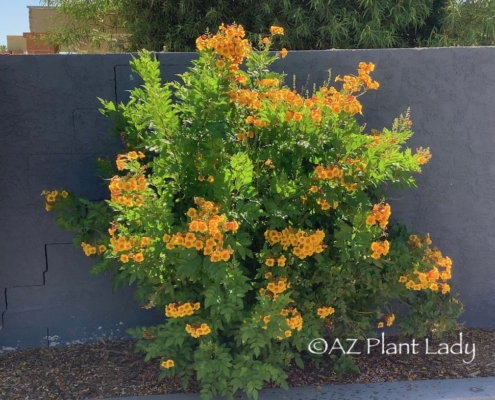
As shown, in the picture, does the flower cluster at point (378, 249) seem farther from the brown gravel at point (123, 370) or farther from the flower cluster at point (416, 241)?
the brown gravel at point (123, 370)

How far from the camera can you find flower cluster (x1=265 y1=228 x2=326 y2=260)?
9.46ft

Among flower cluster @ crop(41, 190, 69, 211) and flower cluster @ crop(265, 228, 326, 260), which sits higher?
flower cluster @ crop(41, 190, 69, 211)

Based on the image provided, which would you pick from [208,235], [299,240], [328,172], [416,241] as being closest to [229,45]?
[328,172]

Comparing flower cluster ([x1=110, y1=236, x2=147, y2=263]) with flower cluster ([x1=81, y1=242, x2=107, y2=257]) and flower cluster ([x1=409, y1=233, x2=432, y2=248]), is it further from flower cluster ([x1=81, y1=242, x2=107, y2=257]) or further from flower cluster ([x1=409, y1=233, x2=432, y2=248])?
flower cluster ([x1=409, y1=233, x2=432, y2=248])

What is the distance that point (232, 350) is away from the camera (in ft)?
10.3

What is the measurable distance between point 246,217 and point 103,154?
53.5 inches

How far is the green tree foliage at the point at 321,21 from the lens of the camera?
221 inches

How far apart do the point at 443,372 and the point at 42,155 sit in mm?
2761

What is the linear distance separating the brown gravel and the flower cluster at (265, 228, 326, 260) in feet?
2.96

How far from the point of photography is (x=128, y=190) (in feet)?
8.74

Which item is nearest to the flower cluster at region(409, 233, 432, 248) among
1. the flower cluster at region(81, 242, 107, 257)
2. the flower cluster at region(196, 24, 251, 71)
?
the flower cluster at region(196, 24, 251, 71)

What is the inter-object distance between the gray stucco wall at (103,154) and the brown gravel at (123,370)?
0.15m

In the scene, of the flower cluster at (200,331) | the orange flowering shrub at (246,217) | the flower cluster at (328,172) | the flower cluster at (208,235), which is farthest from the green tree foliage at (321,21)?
the flower cluster at (200,331)

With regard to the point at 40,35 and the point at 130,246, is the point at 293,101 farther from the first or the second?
A: the point at 40,35
